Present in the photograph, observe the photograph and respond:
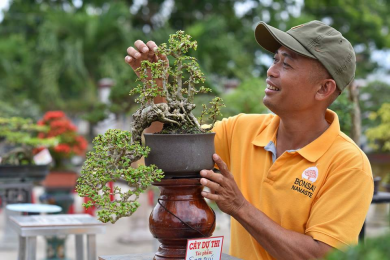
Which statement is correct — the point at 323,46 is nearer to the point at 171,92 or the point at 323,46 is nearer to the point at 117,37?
the point at 171,92

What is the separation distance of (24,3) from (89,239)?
45.5 ft

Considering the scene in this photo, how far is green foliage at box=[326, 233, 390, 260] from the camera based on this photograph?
0.93 metres

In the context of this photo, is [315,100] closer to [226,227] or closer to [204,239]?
[204,239]

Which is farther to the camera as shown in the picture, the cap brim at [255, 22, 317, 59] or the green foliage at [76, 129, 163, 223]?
the cap brim at [255, 22, 317, 59]

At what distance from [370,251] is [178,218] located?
0.90 meters

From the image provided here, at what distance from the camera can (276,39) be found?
196 cm

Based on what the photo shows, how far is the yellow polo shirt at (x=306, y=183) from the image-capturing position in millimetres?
1849

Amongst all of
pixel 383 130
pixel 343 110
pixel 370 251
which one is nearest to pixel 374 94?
pixel 383 130

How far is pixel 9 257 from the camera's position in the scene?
5.50m

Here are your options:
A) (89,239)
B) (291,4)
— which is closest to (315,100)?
(89,239)

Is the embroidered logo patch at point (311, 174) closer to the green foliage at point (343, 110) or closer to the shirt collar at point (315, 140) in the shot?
the shirt collar at point (315, 140)

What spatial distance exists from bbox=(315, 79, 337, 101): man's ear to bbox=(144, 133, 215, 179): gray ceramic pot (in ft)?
1.66

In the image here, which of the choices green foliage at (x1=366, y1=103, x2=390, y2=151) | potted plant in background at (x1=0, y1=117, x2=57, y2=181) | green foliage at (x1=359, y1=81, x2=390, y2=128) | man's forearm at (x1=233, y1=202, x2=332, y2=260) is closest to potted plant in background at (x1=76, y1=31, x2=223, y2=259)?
man's forearm at (x1=233, y1=202, x2=332, y2=260)

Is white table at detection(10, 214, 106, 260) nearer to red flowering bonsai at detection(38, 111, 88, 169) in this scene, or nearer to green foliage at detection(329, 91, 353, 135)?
green foliage at detection(329, 91, 353, 135)
